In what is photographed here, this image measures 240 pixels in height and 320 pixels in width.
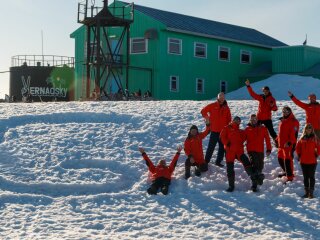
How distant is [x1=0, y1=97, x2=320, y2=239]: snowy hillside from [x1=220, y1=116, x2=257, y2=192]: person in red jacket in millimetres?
344

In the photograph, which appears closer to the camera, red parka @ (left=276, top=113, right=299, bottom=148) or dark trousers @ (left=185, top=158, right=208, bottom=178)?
red parka @ (left=276, top=113, right=299, bottom=148)

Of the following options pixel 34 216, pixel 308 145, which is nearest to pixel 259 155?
pixel 308 145

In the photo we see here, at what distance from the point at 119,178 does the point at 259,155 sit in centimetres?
333

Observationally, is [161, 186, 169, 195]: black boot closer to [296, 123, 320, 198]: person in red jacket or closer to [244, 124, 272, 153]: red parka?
[244, 124, 272, 153]: red parka

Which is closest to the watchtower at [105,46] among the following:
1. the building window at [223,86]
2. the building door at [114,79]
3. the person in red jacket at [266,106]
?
the building door at [114,79]

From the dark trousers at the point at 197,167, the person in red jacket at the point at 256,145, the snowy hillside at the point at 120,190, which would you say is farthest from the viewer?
the dark trousers at the point at 197,167

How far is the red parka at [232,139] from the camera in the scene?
43.5ft

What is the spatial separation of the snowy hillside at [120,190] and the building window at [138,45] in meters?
17.1

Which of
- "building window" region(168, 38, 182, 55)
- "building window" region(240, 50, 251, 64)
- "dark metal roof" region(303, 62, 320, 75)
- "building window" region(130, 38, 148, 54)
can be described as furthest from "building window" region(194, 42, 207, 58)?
"dark metal roof" region(303, 62, 320, 75)

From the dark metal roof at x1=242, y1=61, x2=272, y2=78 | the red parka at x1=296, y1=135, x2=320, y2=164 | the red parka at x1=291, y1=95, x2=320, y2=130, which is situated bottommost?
the red parka at x1=296, y1=135, x2=320, y2=164

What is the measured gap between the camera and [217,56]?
3881cm

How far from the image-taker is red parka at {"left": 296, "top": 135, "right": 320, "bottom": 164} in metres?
12.5

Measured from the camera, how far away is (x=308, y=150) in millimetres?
12531

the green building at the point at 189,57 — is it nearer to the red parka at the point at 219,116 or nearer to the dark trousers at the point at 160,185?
the red parka at the point at 219,116
